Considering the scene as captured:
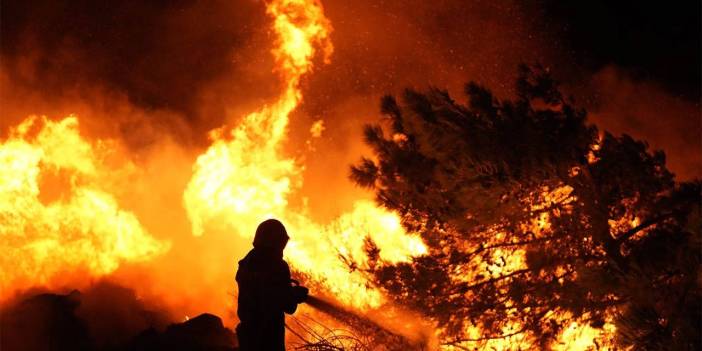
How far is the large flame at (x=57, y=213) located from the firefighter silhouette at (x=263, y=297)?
10.5 m

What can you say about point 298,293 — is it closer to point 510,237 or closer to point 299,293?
point 299,293

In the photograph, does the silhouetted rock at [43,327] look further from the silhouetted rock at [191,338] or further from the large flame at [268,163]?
the large flame at [268,163]

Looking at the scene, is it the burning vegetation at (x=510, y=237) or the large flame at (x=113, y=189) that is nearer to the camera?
the burning vegetation at (x=510, y=237)

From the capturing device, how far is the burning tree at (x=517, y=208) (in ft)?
14.6

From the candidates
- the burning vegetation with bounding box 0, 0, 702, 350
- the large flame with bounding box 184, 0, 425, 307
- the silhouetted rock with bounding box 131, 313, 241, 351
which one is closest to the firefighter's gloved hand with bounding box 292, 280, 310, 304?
the burning vegetation with bounding box 0, 0, 702, 350

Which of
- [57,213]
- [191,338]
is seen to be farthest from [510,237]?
[57,213]

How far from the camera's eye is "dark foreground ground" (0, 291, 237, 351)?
8633mm

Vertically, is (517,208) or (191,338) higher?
(517,208)

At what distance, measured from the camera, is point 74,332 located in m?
9.61

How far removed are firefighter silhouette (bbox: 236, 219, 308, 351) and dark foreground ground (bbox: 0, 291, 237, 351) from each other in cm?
454

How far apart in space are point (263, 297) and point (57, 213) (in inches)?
450

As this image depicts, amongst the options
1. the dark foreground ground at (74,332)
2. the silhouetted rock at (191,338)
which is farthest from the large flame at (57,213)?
the silhouetted rock at (191,338)

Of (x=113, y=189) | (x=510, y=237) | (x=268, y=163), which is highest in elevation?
(x=268, y=163)

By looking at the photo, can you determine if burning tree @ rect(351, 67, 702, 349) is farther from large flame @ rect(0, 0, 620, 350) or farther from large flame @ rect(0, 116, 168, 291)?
large flame @ rect(0, 116, 168, 291)
